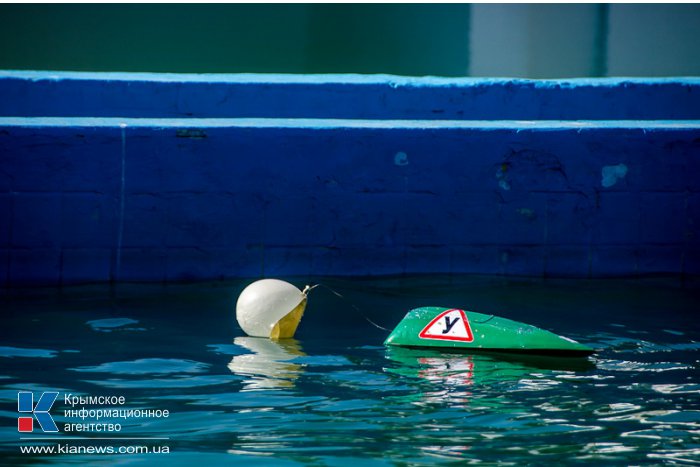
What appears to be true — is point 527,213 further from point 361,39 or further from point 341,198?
point 361,39

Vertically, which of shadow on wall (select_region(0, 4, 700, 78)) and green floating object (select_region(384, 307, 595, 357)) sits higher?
shadow on wall (select_region(0, 4, 700, 78))

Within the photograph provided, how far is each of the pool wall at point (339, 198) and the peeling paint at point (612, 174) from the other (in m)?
0.01

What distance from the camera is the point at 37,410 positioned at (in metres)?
4.31

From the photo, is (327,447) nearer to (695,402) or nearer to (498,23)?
(695,402)

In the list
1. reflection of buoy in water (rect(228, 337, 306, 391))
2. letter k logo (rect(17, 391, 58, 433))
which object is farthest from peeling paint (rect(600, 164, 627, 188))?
letter k logo (rect(17, 391, 58, 433))

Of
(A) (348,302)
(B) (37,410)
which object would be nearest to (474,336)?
(A) (348,302)

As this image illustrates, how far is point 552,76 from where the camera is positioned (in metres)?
11.8

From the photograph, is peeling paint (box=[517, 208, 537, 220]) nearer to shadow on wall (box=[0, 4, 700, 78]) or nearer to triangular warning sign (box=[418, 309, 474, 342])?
triangular warning sign (box=[418, 309, 474, 342])

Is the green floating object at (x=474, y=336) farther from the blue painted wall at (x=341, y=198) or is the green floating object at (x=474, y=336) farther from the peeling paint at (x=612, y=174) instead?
the peeling paint at (x=612, y=174)

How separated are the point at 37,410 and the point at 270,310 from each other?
1682 mm

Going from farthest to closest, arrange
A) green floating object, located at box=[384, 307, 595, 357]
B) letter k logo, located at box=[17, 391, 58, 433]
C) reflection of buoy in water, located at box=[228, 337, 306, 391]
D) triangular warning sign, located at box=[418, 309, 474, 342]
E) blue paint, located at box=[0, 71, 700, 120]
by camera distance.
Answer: blue paint, located at box=[0, 71, 700, 120], triangular warning sign, located at box=[418, 309, 474, 342], green floating object, located at box=[384, 307, 595, 357], reflection of buoy in water, located at box=[228, 337, 306, 391], letter k logo, located at box=[17, 391, 58, 433]

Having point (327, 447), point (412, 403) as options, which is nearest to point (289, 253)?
point (412, 403)

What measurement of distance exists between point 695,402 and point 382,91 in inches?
193

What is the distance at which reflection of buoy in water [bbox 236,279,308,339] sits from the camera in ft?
18.9
